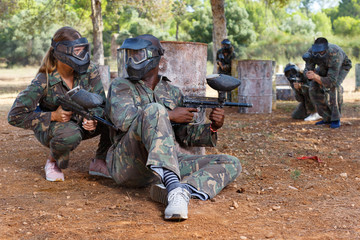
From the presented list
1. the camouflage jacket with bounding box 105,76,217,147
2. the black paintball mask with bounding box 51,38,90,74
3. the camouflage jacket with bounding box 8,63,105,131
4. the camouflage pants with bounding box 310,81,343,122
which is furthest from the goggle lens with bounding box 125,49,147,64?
the camouflage pants with bounding box 310,81,343,122

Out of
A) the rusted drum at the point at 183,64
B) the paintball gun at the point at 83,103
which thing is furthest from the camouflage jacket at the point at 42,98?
the rusted drum at the point at 183,64

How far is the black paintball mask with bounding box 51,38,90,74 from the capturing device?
3.86 metres

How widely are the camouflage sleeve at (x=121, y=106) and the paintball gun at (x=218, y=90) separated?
0.50 meters

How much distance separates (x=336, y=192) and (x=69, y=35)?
8.80 ft

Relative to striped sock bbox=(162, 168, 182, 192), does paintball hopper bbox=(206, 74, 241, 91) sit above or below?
above

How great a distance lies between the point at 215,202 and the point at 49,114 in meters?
1.71

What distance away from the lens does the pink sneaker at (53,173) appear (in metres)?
4.03

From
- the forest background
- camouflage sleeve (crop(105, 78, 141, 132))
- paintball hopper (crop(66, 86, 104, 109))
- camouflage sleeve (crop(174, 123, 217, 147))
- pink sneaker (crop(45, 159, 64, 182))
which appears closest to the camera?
camouflage sleeve (crop(105, 78, 141, 132))

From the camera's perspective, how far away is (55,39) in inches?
155

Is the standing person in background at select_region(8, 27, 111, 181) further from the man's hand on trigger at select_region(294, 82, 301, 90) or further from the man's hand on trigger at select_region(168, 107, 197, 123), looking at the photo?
the man's hand on trigger at select_region(294, 82, 301, 90)

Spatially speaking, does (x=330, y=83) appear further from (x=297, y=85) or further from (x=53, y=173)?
(x=53, y=173)

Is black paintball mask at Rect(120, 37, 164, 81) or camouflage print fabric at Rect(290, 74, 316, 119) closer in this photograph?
black paintball mask at Rect(120, 37, 164, 81)

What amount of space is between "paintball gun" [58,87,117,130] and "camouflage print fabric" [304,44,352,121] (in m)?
4.93

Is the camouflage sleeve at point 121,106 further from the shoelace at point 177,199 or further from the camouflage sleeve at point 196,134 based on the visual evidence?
the shoelace at point 177,199
